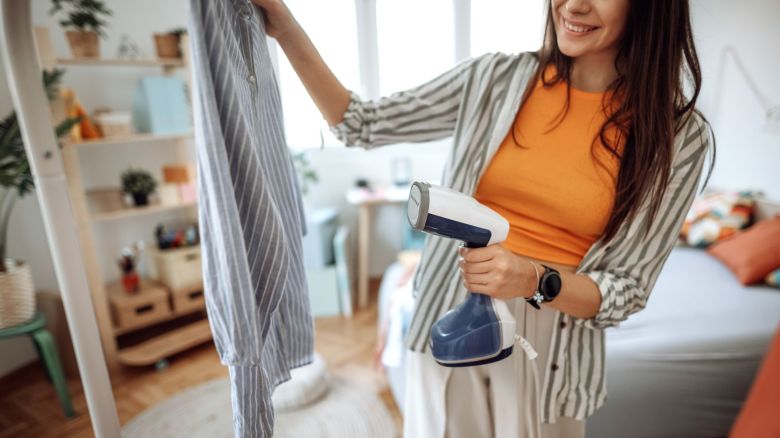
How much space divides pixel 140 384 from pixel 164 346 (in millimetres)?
190

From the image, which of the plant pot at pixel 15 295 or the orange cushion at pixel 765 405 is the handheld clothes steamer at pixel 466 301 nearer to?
the orange cushion at pixel 765 405

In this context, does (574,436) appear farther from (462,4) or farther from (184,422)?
(462,4)

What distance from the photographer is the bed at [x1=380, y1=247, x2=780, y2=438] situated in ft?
4.44

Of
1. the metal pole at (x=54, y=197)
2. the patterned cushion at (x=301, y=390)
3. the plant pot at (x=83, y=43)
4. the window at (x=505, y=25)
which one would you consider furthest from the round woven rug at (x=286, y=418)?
the window at (x=505, y=25)

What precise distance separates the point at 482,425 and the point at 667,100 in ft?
2.04

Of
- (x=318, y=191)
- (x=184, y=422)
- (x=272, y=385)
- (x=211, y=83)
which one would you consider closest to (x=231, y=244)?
(x=211, y=83)

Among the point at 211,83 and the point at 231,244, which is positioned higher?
the point at 211,83

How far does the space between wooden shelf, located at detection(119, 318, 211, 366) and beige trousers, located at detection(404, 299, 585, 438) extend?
1687 millimetres

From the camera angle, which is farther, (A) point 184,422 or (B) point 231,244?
(A) point 184,422

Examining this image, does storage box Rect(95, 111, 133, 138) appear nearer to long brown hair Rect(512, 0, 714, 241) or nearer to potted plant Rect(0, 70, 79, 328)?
potted plant Rect(0, 70, 79, 328)

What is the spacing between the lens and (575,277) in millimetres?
692

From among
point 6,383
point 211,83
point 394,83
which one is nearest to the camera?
point 211,83

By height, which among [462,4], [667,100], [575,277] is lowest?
[575,277]

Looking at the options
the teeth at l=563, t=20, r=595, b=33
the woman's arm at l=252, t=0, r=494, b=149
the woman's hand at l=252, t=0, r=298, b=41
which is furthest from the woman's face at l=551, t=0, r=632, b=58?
the woman's hand at l=252, t=0, r=298, b=41
